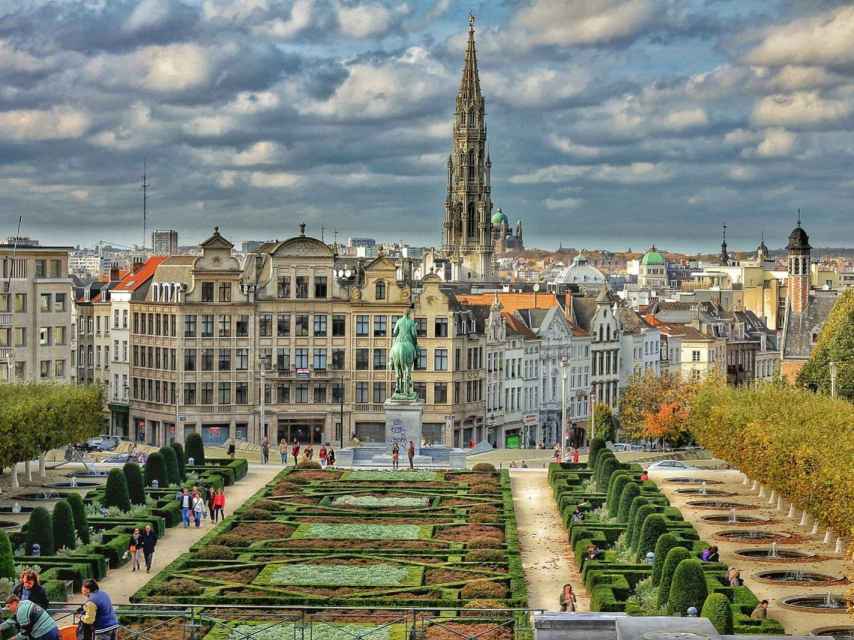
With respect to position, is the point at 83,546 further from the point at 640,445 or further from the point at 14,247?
the point at 640,445

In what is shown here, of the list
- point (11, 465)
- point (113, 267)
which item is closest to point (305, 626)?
point (11, 465)

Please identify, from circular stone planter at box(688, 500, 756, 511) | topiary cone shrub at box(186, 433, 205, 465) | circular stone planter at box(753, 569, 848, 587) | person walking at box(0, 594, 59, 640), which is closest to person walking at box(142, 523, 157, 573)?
circular stone planter at box(753, 569, 848, 587)

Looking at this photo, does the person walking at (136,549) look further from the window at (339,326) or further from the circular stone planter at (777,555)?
the window at (339,326)

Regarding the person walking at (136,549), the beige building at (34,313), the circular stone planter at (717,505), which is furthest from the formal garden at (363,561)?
the beige building at (34,313)

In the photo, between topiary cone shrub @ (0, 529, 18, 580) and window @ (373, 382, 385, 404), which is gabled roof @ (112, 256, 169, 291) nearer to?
window @ (373, 382, 385, 404)

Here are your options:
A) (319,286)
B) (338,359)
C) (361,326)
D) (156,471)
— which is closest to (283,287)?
(319,286)

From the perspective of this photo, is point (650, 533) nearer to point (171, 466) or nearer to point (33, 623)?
point (33, 623)
